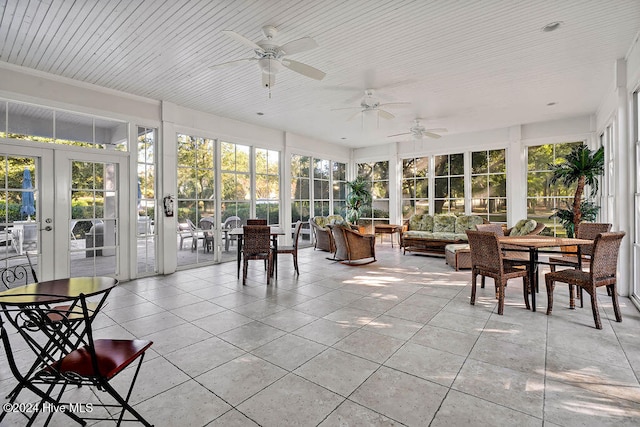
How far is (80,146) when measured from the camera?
480 centimetres

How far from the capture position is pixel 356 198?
1013cm

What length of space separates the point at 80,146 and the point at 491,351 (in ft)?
19.7

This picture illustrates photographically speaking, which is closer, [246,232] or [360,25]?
[360,25]

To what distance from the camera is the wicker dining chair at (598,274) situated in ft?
10.1

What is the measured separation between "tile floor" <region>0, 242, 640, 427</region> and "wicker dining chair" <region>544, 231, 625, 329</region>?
24 centimetres

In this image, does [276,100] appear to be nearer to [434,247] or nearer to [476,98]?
[476,98]

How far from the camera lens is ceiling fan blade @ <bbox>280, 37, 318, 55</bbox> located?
2943 millimetres

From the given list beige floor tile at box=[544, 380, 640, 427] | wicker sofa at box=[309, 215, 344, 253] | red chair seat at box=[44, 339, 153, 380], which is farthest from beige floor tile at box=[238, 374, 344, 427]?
wicker sofa at box=[309, 215, 344, 253]

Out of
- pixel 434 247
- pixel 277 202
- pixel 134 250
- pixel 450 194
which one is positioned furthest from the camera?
pixel 450 194

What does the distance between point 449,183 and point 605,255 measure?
6.11 m

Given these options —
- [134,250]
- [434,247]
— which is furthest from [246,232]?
[434,247]

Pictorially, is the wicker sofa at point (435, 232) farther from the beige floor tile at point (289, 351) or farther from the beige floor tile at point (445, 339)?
the beige floor tile at point (289, 351)

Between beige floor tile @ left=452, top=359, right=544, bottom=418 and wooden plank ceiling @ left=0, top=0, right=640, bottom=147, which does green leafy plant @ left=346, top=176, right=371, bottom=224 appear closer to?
wooden plank ceiling @ left=0, top=0, right=640, bottom=147

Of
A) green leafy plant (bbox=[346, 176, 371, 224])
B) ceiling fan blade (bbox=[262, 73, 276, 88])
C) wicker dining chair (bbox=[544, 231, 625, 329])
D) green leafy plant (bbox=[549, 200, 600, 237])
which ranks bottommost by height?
wicker dining chair (bbox=[544, 231, 625, 329])
